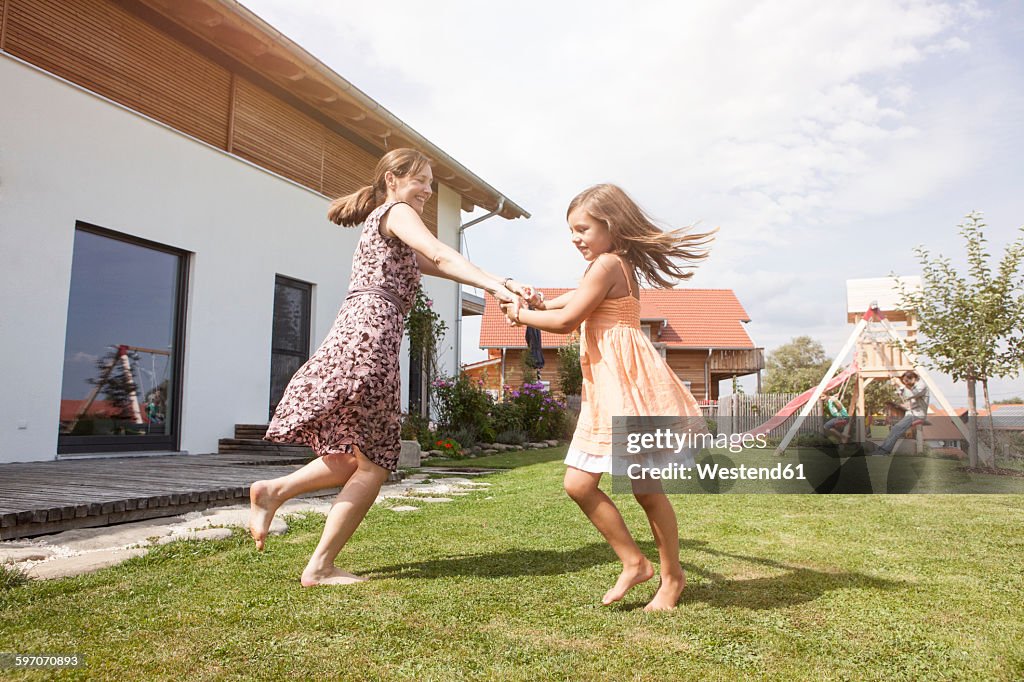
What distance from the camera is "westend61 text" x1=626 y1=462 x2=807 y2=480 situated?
7.43 feet

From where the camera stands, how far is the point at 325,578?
8.26 feet

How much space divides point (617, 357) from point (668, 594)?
2.65ft

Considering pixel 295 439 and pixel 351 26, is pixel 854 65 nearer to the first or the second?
pixel 351 26

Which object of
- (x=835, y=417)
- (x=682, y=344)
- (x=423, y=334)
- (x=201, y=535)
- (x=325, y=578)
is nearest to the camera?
(x=325, y=578)

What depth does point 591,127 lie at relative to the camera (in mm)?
4566

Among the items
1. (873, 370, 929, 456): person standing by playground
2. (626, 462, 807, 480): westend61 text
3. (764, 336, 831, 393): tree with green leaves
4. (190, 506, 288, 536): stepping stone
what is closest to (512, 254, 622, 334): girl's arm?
(626, 462, 807, 480): westend61 text

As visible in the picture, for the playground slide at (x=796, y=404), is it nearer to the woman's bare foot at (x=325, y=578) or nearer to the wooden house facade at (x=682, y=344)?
the woman's bare foot at (x=325, y=578)

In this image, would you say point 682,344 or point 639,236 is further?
point 682,344

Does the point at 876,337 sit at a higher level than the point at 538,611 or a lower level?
higher

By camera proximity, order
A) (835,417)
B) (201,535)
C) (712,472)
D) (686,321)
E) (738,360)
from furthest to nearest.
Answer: (686,321) < (738,360) < (835,417) < (712,472) < (201,535)

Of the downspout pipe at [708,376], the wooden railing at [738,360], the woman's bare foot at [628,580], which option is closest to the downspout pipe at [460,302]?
the woman's bare foot at [628,580]

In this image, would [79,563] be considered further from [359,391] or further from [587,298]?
[587,298]

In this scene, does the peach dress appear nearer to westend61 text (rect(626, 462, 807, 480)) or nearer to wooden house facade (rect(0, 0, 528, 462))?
westend61 text (rect(626, 462, 807, 480))

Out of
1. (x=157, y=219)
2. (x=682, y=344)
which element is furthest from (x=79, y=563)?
(x=682, y=344)
